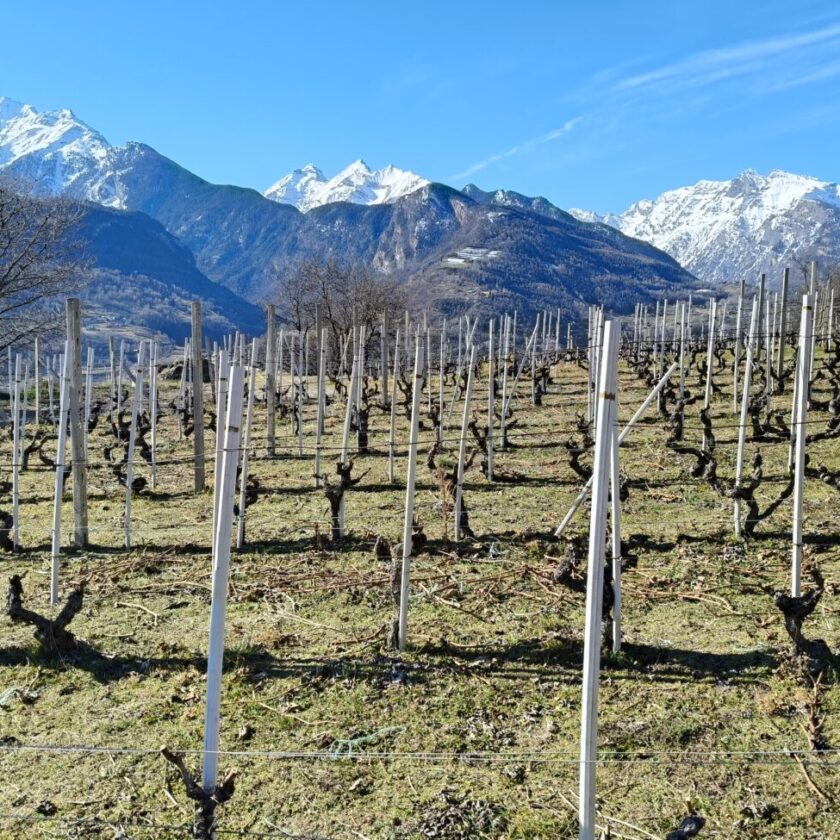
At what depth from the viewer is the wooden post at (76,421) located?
7242 mm

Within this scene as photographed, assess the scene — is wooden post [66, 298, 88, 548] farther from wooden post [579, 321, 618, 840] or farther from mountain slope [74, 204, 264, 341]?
mountain slope [74, 204, 264, 341]

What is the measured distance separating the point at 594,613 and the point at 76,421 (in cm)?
624

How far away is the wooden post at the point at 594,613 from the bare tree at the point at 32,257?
64.0ft

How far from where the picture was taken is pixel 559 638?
5.29m

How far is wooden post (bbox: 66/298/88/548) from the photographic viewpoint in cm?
724

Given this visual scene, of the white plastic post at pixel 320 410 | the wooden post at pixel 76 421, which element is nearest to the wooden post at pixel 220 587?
the wooden post at pixel 76 421

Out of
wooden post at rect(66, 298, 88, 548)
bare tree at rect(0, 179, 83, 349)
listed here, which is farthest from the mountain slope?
wooden post at rect(66, 298, 88, 548)

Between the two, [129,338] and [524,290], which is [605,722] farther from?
[524,290]

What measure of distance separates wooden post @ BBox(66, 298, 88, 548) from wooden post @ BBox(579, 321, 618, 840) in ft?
18.9

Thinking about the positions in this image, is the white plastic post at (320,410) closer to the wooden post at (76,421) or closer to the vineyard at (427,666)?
the vineyard at (427,666)

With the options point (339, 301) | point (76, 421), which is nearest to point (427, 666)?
point (76, 421)

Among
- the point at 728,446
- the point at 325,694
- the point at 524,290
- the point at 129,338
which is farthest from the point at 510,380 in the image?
the point at 524,290

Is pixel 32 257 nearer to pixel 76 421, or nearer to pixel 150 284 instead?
pixel 76 421

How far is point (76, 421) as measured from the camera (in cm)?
746
